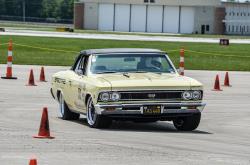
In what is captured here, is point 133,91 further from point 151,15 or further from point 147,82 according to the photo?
Result: point 151,15

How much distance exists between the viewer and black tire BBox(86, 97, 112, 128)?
14.9m

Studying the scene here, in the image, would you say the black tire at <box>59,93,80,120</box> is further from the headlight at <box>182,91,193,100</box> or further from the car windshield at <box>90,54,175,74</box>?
the headlight at <box>182,91,193,100</box>

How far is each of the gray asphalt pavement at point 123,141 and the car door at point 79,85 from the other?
38 centimetres

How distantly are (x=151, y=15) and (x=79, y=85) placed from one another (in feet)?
419

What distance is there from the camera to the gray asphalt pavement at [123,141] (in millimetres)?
11320

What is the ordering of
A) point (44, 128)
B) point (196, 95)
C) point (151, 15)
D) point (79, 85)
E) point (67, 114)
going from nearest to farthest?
point (44, 128)
point (196, 95)
point (79, 85)
point (67, 114)
point (151, 15)

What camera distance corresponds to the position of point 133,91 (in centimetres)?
1488

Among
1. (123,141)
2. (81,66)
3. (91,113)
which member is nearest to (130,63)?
(81,66)

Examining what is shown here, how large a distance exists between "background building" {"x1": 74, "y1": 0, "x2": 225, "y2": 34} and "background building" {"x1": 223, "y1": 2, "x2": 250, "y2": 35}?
13.6 ft

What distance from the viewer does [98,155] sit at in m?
11.6

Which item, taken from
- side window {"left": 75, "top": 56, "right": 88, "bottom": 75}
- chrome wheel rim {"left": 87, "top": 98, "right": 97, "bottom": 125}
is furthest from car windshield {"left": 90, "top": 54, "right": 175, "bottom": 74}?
chrome wheel rim {"left": 87, "top": 98, "right": 97, "bottom": 125}

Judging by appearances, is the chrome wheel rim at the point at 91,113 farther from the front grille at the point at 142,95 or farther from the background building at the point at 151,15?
the background building at the point at 151,15

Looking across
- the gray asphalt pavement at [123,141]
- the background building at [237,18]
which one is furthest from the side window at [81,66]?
the background building at [237,18]

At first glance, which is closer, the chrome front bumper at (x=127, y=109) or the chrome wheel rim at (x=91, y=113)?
the chrome front bumper at (x=127, y=109)
